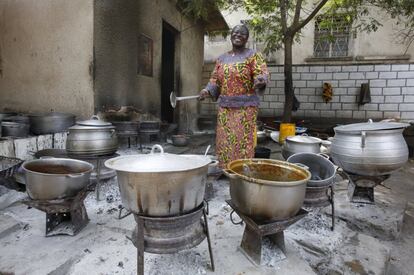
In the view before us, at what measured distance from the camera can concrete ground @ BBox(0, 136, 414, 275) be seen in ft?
6.87

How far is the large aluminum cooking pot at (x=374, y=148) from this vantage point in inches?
119

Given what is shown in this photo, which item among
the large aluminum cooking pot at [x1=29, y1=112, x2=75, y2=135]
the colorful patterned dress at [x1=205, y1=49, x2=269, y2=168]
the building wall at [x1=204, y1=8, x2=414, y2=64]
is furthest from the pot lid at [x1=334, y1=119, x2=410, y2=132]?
the building wall at [x1=204, y1=8, x2=414, y2=64]

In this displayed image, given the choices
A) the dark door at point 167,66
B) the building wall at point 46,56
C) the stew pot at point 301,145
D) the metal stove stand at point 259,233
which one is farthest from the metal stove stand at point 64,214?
the dark door at point 167,66

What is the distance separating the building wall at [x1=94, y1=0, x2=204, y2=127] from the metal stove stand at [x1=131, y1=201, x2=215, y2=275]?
3411 millimetres

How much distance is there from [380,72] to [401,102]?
1133mm

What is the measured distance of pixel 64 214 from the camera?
262 centimetres

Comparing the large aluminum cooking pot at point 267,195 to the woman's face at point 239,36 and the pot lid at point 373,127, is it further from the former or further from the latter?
the woman's face at point 239,36

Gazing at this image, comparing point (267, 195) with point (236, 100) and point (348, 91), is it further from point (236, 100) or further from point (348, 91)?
point (348, 91)

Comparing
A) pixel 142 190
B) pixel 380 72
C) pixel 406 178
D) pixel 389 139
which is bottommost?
pixel 406 178

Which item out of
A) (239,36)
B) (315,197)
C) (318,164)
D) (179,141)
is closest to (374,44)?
(179,141)

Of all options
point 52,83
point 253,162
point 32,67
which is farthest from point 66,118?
point 253,162

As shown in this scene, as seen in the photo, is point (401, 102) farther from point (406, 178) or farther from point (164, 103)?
point (164, 103)

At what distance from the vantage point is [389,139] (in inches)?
120

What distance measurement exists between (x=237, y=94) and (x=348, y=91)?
695 cm
